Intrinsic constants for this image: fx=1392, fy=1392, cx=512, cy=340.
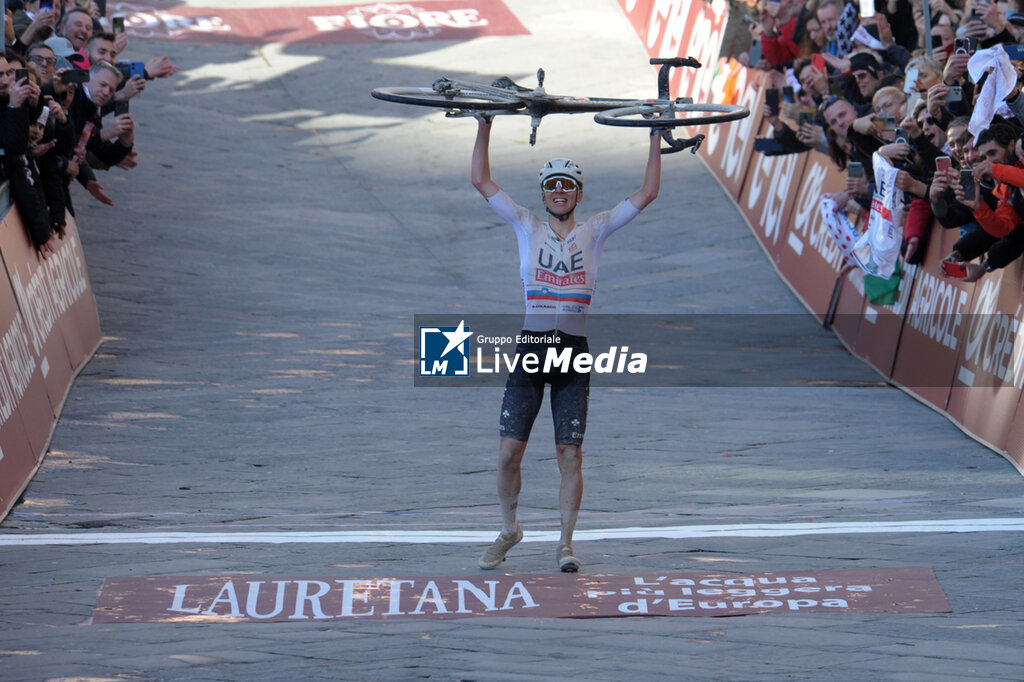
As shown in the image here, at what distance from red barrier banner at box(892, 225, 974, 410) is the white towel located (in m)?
1.76

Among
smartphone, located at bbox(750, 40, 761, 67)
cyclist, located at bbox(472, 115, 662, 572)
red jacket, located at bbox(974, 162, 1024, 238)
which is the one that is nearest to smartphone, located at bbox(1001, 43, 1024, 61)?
red jacket, located at bbox(974, 162, 1024, 238)

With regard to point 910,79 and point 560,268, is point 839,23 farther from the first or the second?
point 560,268

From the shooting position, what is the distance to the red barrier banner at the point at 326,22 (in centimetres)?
2856

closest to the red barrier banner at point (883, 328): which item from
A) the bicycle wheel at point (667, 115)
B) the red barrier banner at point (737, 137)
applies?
the red barrier banner at point (737, 137)

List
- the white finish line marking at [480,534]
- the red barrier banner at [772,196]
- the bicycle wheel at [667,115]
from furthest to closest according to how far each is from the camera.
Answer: the red barrier banner at [772,196] < the white finish line marking at [480,534] < the bicycle wheel at [667,115]

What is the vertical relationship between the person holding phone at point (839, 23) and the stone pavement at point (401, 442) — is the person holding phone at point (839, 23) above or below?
above

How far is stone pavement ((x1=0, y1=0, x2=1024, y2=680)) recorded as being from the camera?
22.7ft

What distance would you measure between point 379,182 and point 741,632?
15.9 meters

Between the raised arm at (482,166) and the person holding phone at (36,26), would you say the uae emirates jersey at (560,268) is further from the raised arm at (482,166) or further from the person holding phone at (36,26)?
the person holding phone at (36,26)

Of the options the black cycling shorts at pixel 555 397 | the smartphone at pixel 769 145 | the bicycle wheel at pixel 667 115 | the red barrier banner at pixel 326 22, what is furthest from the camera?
the red barrier banner at pixel 326 22

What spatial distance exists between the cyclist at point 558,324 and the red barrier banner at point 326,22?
20759 mm

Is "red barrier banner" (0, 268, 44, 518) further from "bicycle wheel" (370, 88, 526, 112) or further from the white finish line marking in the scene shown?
"bicycle wheel" (370, 88, 526, 112)

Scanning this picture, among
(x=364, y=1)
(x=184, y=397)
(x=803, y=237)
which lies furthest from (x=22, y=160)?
(x=364, y=1)

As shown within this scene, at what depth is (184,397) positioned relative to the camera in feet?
41.4
